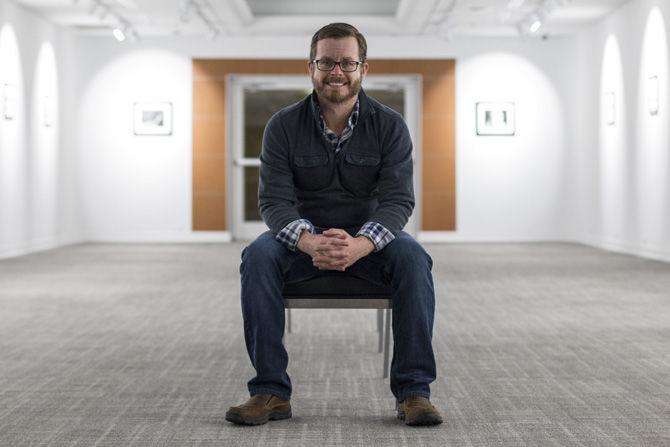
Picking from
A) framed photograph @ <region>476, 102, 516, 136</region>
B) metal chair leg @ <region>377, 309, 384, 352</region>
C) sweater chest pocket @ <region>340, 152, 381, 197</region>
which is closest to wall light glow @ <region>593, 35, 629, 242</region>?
framed photograph @ <region>476, 102, 516, 136</region>

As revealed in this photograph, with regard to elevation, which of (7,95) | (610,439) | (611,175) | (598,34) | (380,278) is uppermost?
(598,34)

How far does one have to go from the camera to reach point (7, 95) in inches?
436

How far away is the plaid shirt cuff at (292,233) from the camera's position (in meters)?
3.16

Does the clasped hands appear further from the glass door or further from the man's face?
the glass door

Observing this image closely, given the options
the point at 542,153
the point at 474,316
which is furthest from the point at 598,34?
the point at 474,316

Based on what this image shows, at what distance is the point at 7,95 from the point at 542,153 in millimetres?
7233

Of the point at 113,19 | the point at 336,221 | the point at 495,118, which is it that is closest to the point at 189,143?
the point at 113,19

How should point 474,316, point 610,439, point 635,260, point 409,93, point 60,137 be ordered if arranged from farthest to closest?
point 409,93
point 60,137
point 635,260
point 474,316
point 610,439

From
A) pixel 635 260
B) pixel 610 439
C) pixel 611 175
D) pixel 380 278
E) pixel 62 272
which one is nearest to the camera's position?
pixel 610 439

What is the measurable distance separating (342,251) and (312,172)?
37 cm

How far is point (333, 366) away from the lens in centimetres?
423

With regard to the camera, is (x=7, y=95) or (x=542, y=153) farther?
(x=542, y=153)

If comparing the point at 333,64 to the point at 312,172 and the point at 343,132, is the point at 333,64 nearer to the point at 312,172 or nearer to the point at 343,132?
the point at 343,132

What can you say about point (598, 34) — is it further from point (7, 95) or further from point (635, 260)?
point (7, 95)
